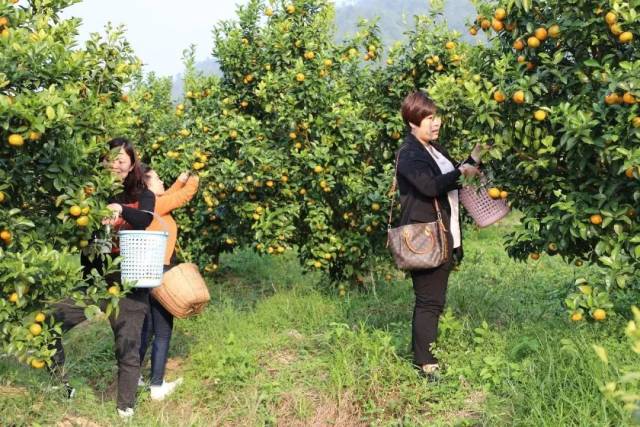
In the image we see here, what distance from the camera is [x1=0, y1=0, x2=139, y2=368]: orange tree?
10.2 feet

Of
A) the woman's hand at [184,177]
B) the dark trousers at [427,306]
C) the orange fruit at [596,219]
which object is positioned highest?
the orange fruit at [596,219]

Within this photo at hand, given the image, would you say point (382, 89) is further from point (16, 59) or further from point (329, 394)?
point (16, 59)

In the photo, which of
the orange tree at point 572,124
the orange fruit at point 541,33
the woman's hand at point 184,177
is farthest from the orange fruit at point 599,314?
the woman's hand at point 184,177

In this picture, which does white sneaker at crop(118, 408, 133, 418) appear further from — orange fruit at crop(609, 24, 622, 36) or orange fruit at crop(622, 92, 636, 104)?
orange fruit at crop(609, 24, 622, 36)

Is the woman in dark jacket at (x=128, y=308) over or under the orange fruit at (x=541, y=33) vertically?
under

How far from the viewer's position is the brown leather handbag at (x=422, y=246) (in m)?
3.89

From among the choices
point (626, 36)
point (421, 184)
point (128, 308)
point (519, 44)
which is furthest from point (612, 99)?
point (128, 308)

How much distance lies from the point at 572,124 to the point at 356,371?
2.01 meters

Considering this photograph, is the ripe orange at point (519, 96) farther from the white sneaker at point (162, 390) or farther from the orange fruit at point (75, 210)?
the white sneaker at point (162, 390)

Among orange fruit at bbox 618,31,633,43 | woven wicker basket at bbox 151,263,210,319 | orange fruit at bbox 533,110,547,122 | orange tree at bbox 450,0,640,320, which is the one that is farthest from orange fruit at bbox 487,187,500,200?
woven wicker basket at bbox 151,263,210,319

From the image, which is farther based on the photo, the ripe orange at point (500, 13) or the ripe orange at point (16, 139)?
the ripe orange at point (500, 13)

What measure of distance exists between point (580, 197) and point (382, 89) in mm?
2904

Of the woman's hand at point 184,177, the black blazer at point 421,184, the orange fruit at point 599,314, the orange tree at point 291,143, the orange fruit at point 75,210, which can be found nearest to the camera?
the orange fruit at point 599,314

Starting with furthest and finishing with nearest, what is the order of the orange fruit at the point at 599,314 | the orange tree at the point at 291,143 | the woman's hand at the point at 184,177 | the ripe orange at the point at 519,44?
1. the orange tree at the point at 291,143
2. the woman's hand at the point at 184,177
3. the ripe orange at the point at 519,44
4. the orange fruit at the point at 599,314
